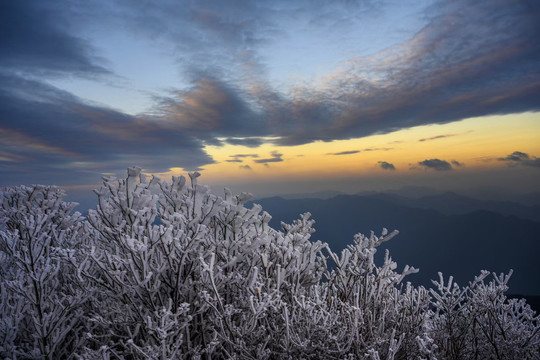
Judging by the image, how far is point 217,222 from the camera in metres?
4.44

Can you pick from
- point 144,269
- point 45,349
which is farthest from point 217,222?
point 45,349

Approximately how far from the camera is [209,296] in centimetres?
311

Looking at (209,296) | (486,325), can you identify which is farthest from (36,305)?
(486,325)

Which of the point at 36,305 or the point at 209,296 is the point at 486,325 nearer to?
the point at 209,296

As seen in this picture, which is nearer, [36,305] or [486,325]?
[36,305]

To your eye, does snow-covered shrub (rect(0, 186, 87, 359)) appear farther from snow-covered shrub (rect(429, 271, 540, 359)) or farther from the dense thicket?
snow-covered shrub (rect(429, 271, 540, 359))

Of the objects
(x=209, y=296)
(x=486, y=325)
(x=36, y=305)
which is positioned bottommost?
(x=486, y=325)

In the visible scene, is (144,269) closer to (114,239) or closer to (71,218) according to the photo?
(114,239)

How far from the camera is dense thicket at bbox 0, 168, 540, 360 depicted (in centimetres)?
343

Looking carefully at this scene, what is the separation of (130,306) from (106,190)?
1.48 meters

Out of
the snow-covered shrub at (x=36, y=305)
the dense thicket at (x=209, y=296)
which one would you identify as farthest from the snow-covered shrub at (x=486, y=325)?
the snow-covered shrub at (x=36, y=305)

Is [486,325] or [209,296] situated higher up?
[209,296]

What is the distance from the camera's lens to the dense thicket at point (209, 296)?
11.3 feet

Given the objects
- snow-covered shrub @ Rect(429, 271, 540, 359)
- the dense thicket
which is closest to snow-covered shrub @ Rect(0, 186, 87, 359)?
the dense thicket
